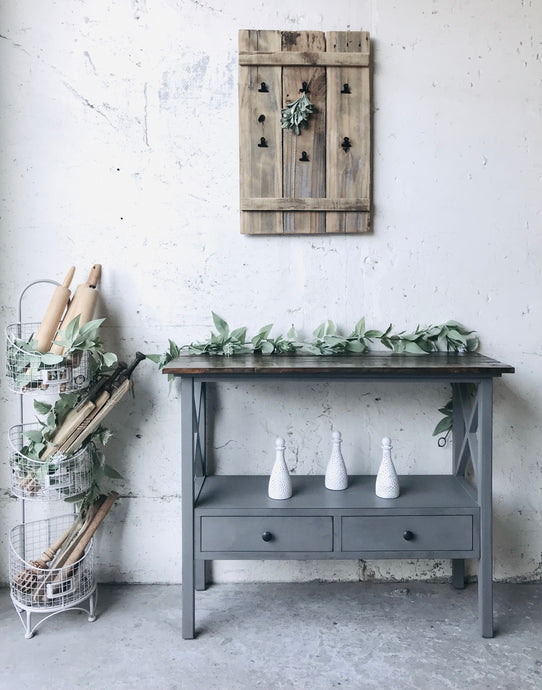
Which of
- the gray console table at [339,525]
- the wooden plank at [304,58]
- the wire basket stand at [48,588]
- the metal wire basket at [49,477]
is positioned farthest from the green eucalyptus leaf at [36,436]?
the wooden plank at [304,58]

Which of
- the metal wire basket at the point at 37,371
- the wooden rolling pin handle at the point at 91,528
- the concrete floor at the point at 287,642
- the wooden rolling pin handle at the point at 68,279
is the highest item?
the wooden rolling pin handle at the point at 68,279

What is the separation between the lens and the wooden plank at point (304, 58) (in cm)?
253

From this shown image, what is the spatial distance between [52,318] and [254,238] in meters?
0.95

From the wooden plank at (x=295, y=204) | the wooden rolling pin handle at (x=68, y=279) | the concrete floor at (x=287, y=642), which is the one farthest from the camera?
the wooden plank at (x=295, y=204)

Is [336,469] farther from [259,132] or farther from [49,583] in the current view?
[259,132]

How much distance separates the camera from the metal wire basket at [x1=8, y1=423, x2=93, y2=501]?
2264 millimetres

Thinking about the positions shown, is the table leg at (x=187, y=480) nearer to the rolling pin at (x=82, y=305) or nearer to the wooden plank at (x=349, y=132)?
the rolling pin at (x=82, y=305)

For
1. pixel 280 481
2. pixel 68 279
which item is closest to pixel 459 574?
pixel 280 481

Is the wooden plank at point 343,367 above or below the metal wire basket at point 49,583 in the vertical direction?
above

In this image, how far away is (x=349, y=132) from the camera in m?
2.58

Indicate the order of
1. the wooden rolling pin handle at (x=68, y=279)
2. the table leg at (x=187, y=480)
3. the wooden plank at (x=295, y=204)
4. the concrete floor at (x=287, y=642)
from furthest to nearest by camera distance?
the wooden plank at (x=295, y=204)
the wooden rolling pin handle at (x=68, y=279)
the table leg at (x=187, y=480)
the concrete floor at (x=287, y=642)

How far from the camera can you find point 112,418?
2684mm

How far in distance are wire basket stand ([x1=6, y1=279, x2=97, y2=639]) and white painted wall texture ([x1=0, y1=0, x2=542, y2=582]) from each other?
0.28m

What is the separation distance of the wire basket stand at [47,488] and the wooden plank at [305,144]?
1.13m
